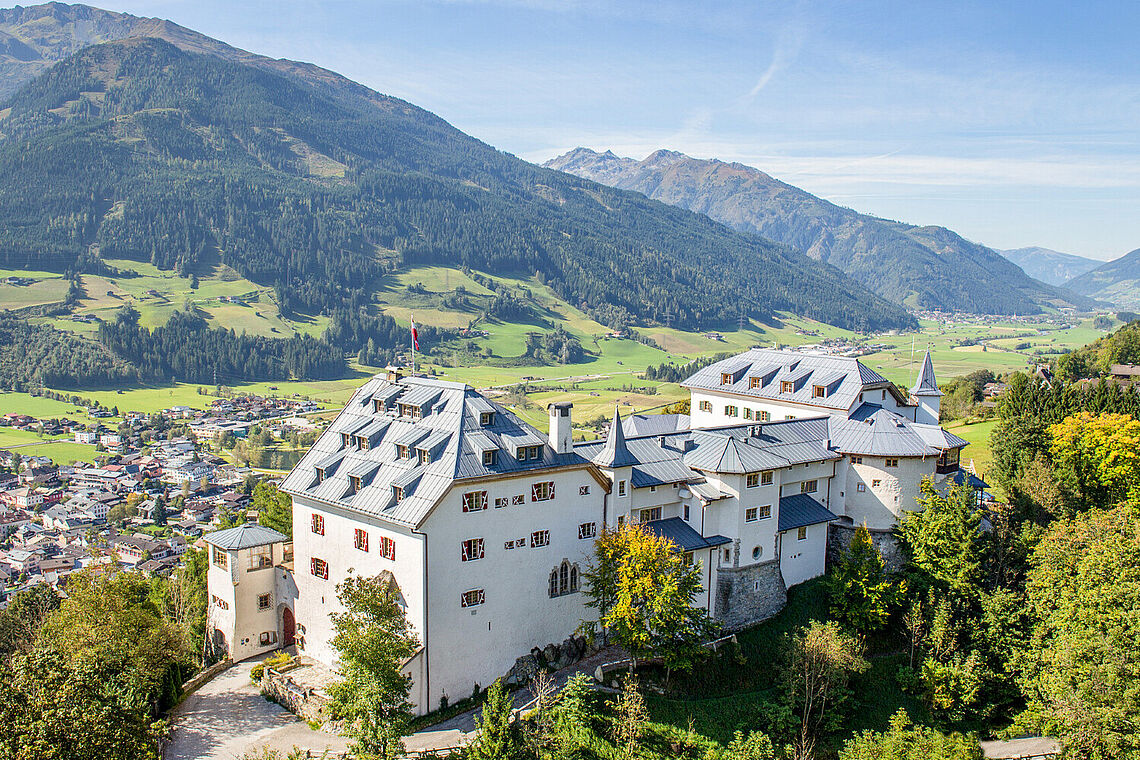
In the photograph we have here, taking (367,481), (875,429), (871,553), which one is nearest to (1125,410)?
(875,429)

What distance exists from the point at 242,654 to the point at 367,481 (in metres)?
17.6

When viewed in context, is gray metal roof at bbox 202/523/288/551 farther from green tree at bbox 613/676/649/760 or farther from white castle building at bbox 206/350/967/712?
green tree at bbox 613/676/649/760

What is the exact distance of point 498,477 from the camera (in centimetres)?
4991

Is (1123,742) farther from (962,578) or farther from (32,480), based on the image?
(32,480)

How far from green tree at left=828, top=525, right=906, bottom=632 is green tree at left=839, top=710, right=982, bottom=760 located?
965cm

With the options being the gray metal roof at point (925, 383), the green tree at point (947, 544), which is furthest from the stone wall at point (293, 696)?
the gray metal roof at point (925, 383)

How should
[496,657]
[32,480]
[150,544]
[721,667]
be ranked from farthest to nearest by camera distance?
[32,480] < [150,544] < [721,667] < [496,657]

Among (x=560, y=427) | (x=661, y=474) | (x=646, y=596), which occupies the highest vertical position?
(x=560, y=427)

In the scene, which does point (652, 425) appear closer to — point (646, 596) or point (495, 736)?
point (646, 596)

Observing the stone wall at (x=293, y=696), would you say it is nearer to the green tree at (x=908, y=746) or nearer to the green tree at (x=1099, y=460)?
the green tree at (x=908, y=746)

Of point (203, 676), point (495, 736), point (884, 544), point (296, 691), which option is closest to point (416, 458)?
point (296, 691)

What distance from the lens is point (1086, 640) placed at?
50.9 m

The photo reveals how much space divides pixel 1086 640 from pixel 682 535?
25.5 m

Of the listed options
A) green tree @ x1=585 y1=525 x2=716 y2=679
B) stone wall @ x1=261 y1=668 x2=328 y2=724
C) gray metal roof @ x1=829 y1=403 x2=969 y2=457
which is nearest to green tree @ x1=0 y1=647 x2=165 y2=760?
stone wall @ x1=261 y1=668 x2=328 y2=724
